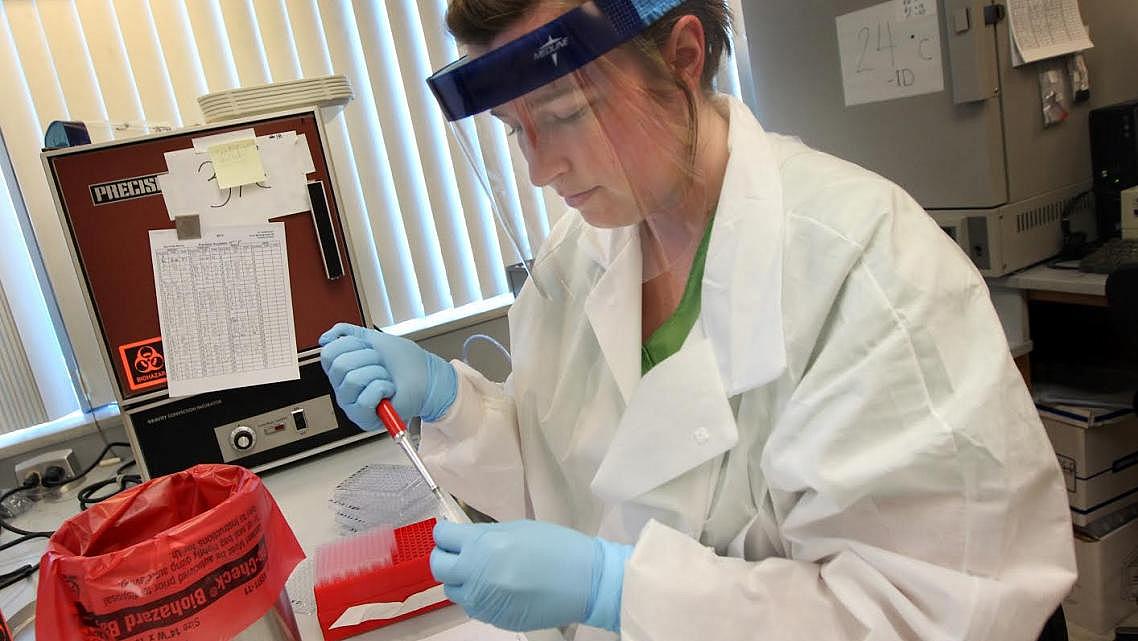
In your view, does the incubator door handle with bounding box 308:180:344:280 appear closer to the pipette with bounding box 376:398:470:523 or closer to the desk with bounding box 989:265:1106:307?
the pipette with bounding box 376:398:470:523

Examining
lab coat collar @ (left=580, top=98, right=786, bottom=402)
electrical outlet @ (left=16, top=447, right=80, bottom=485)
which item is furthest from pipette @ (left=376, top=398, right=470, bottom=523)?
electrical outlet @ (left=16, top=447, right=80, bottom=485)

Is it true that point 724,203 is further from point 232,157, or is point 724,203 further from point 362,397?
point 232,157

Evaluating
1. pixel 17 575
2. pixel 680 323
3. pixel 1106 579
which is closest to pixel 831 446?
pixel 680 323

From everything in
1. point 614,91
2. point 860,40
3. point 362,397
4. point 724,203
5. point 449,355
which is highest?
point 860,40

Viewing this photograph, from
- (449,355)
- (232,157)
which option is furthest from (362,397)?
(449,355)

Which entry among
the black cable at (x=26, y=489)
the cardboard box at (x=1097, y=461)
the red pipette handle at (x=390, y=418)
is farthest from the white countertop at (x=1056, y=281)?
the black cable at (x=26, y=489)

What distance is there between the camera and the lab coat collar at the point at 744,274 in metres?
0.72

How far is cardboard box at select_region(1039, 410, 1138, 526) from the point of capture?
1.64m

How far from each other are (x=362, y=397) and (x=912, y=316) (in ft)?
2.22

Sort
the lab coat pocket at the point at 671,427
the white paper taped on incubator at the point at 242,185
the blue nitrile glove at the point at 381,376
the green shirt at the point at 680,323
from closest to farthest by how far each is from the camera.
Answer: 1. the lab coat pocket at the point at 671,427
2. the green shirt at the point at 680,323
3. the blue nitrile glove at the point at 381,376
4. the white paper taped on incubator at the point at 242,185

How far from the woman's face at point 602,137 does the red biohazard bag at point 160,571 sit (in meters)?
0.47

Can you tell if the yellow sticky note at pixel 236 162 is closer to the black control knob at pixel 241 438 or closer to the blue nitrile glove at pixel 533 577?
the black control knob at pixel 241 438

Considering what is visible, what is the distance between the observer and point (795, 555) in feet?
2.42

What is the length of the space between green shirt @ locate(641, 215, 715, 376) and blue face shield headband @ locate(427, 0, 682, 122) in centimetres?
24
